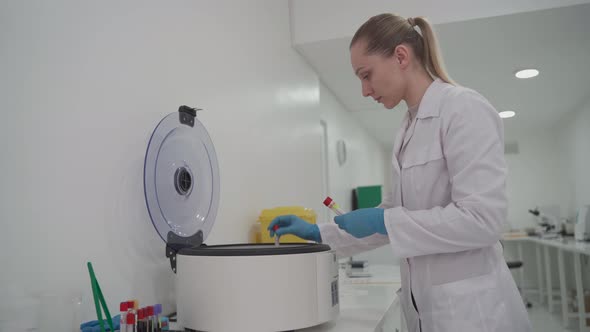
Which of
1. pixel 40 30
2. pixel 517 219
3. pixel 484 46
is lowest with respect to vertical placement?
pixel 517 219

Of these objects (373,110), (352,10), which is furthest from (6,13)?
(373,110)

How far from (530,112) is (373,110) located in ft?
7.05

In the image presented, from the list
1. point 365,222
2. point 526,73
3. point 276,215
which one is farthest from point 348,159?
point 365,222

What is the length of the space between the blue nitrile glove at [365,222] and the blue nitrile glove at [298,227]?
23 centimetres

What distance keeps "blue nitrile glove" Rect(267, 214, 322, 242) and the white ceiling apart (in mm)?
1674

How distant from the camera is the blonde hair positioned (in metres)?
1.29

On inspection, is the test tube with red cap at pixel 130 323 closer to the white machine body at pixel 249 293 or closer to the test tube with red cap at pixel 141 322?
the test tube with red cap at pixel 141 322

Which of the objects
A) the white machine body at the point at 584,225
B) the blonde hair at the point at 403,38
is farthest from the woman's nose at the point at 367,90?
the white machine body at the point at 584,225

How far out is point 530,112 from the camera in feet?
18.9

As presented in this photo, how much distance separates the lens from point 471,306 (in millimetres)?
1156

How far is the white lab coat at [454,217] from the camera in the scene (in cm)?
109

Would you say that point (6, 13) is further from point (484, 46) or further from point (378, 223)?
point (484, 46)

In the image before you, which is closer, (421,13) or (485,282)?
(485,282)

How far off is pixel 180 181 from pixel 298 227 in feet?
1.39
